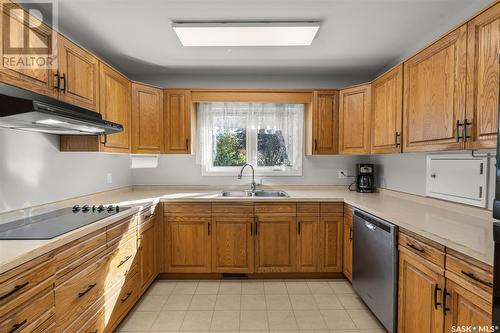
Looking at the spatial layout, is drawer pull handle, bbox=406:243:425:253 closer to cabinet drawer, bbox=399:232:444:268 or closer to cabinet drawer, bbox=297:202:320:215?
cabinet drawer, bbox=399:232:444:268

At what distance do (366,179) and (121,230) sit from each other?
2.72 metres

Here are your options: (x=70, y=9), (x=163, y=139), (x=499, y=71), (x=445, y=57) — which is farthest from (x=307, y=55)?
(x=70, y=9)

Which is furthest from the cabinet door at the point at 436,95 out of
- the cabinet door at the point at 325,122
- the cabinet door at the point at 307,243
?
the cabinet door at the point at 307,243

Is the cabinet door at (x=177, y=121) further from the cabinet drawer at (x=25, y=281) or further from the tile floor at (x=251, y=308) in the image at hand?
the cabinet drawer at (x=25, y=281)

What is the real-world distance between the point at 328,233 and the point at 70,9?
9.99ft

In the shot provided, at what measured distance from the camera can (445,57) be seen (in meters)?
1.65

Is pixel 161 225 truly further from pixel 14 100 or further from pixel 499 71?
pixel 499 71

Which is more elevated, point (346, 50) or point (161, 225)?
point (346, 50)

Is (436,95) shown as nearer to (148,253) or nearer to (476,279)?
(476,279)

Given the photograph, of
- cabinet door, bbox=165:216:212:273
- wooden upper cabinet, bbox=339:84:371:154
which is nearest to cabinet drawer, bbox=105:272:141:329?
cabinet door, bbox=165:216:212:273

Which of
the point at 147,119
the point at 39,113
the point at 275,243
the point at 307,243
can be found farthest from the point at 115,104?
the point at 307,243

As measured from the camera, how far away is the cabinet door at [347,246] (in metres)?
2.51

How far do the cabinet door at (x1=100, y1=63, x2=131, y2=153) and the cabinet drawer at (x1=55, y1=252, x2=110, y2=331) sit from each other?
1081mm

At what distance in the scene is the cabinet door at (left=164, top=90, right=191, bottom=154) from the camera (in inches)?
118
